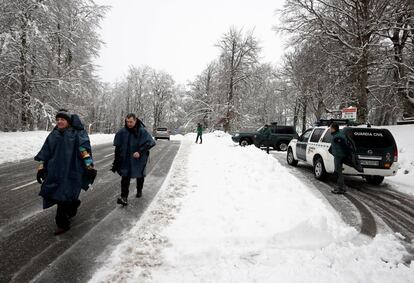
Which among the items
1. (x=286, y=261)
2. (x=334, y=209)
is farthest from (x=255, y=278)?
(x=334, y=209)

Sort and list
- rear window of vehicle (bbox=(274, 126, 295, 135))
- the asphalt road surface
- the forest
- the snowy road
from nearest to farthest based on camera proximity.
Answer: the asphalt road surface < the snowy road < the forest < rear window of vehicle (bbox=(274, 126, 295, 135))

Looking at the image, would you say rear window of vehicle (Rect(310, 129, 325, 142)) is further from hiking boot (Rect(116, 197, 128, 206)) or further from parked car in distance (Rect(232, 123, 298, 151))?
parked car in distance (Rect(232, 123, 298, 151))

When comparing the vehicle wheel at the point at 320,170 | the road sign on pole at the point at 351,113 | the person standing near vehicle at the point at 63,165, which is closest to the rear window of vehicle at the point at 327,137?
the vehicle wheel at the point at 320,170

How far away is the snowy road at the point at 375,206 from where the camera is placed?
4.82 m

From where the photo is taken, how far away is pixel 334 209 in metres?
5.71

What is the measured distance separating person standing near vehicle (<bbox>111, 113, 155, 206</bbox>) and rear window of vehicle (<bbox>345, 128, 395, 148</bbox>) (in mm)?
6108

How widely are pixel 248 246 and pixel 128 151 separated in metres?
3.07

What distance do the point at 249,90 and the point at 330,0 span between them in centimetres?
1665

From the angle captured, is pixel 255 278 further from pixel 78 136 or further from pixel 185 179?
pixel 185 179

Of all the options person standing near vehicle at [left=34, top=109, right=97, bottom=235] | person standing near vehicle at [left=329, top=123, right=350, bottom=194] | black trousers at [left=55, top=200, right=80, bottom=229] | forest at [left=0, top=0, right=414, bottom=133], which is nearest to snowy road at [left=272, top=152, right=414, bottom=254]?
person standing near vehicle at [left=329, top=123, right=350, bottom=194]

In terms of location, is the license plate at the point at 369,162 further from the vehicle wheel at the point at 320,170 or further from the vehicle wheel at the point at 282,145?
the vehicle wheel at the point at 282,145

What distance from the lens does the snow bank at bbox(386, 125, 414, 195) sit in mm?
8539

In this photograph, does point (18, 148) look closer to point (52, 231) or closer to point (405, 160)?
point (52, 231)

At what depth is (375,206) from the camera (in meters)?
6.14
